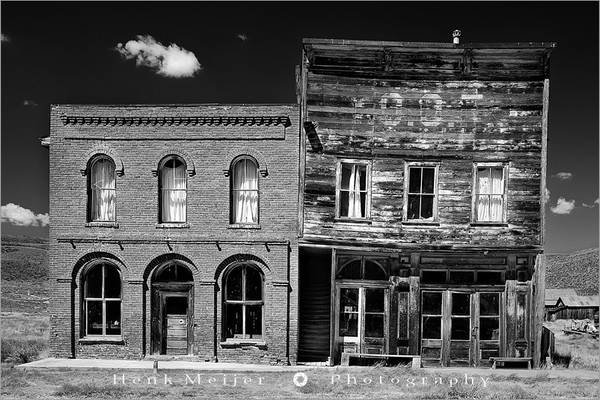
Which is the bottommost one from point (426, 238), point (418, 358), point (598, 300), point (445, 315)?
point (598, 300)

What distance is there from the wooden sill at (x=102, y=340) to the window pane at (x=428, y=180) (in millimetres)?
10578

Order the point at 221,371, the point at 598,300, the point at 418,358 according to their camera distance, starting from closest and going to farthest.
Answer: the point at 221,371
the point at 418,358
the point at 598,300

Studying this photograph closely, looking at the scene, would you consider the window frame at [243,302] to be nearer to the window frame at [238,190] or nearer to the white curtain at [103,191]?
the window frame at [238,190]

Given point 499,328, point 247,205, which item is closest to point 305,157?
point 247,205

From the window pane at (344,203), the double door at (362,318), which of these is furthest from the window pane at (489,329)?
the window pane at (344,203)

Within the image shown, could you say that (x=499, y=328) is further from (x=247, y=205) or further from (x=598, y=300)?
(x=598, y=300)

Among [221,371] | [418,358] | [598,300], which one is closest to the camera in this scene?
[221,371]

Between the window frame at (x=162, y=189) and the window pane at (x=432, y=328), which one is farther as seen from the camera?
the window frame at (x=162, y=189)

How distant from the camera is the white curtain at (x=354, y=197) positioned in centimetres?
1590

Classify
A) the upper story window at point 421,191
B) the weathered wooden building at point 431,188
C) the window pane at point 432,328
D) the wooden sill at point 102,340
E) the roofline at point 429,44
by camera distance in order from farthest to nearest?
the wooden sill at point 102,340 → the window pane at point 432,328 → the upper story window at point 421,191 → the weathered wooden building at point 431,188 → the roofline at point 429,44

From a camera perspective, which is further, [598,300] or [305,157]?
[598,300]

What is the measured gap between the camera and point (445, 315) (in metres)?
15.8

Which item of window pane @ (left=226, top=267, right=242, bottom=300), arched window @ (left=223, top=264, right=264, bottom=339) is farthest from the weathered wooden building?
window pane @ (left=226, top=267, right=242, bottom=300)

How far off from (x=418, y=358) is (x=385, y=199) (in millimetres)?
4879
